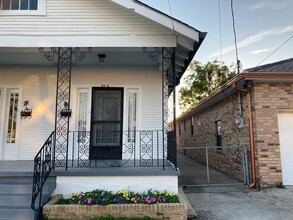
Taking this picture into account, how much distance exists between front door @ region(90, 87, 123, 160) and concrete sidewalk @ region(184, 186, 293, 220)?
7.74 ft

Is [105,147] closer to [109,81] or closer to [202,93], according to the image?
[109,81]

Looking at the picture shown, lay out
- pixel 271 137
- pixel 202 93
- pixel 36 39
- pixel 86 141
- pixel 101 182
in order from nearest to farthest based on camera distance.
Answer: pixel 101 182, pixel 36 39, pixel 271 137, pixel 86 141, pixel 202 93

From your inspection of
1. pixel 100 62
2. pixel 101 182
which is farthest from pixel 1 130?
pixel 101 182

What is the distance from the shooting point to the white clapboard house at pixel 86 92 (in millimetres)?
4320

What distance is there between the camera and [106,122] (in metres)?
6.43

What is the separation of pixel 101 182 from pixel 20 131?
3.60m

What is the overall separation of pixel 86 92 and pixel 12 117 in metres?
2.32

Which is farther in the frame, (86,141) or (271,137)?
(86,141)

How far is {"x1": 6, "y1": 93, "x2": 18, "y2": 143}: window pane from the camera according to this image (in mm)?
6492

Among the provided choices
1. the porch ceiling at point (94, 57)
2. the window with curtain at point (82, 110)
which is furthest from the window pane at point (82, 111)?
the porch ceiling at point (94, 57)

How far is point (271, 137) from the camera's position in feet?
19.5

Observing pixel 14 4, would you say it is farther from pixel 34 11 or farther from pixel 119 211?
pixel 119 211

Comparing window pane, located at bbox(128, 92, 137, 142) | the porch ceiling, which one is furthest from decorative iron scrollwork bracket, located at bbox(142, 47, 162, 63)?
window pane, located at bbox(128, 92, 137, 142)

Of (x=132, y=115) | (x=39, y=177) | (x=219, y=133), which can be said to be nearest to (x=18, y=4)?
(x=132, y=115)
